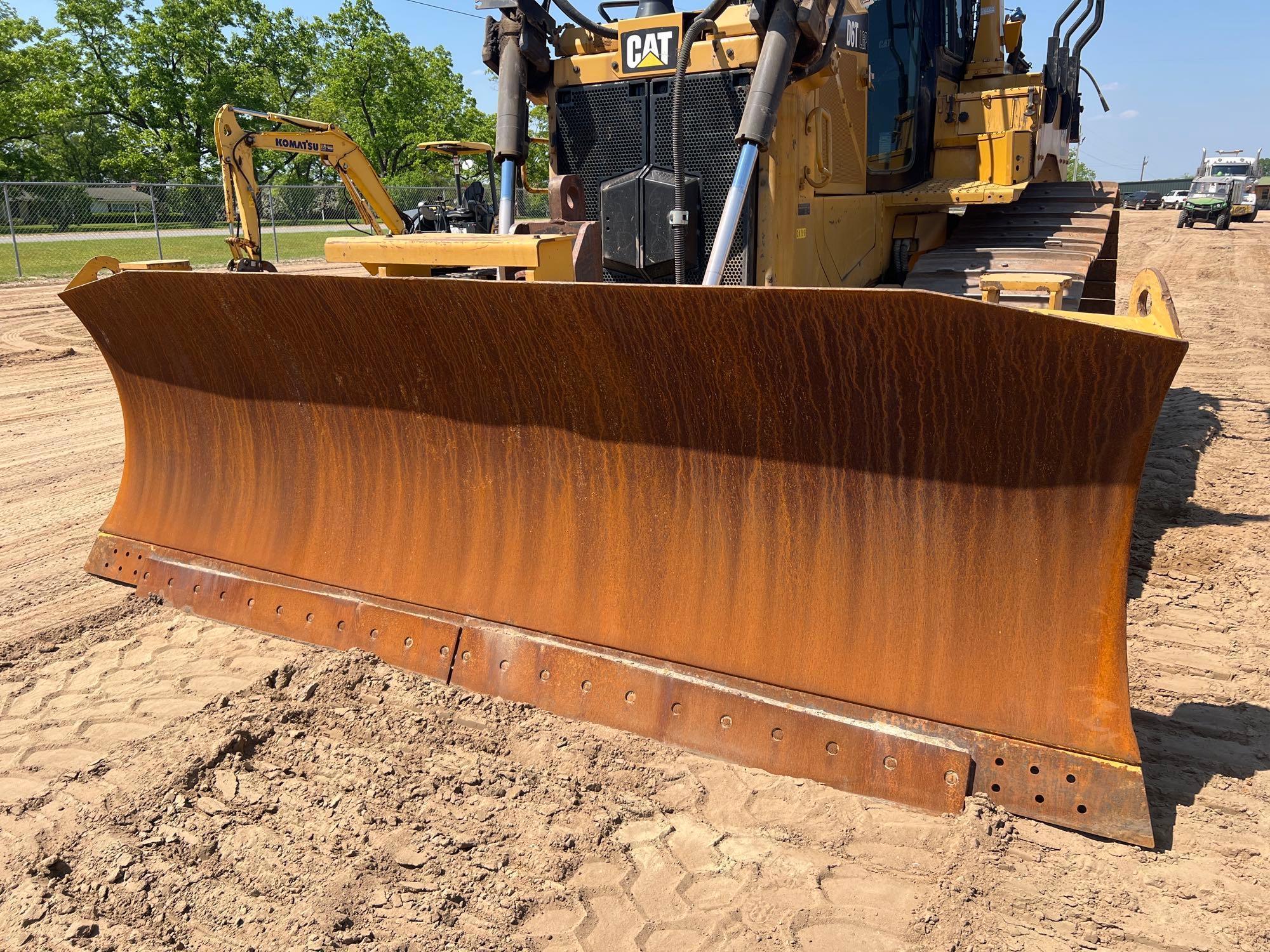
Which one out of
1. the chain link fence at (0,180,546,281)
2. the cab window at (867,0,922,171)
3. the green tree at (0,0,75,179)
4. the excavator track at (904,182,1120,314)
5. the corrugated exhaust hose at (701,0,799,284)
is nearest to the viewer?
the corrugated exhaust hose at (701,0,799,284)

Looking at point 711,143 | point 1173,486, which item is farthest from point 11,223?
point 1173,486

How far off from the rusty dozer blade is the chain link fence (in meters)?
15.5

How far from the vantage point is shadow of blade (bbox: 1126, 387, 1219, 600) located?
437 centimetres

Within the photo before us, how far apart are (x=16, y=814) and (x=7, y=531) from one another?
9.41ft

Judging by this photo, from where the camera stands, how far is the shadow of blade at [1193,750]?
8.34 ft

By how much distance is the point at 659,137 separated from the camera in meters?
4.28

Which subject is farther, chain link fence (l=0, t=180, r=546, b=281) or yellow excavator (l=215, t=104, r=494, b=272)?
chain link fence (l=0, t=180, r=546, b=281)

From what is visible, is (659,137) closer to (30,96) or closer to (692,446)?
(692,446)

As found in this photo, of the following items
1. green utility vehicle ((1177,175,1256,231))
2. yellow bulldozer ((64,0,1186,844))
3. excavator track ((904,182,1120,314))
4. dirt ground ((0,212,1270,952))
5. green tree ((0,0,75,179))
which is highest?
green tree ((0,0,75,179))

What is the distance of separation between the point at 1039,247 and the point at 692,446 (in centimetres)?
313

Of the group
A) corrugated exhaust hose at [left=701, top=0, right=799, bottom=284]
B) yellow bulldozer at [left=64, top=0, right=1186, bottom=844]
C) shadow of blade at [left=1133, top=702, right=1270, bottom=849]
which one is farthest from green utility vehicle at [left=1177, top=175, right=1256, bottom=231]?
shadow of blade at [left=1133, top=702, right=1270, bottom=849]

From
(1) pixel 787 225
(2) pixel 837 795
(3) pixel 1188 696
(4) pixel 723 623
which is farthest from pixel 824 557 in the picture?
(1) pixel 787 225

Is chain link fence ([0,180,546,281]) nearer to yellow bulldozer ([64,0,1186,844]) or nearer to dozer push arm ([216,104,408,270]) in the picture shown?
dozer push arm ([216,104,408,270])

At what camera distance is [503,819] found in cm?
249
